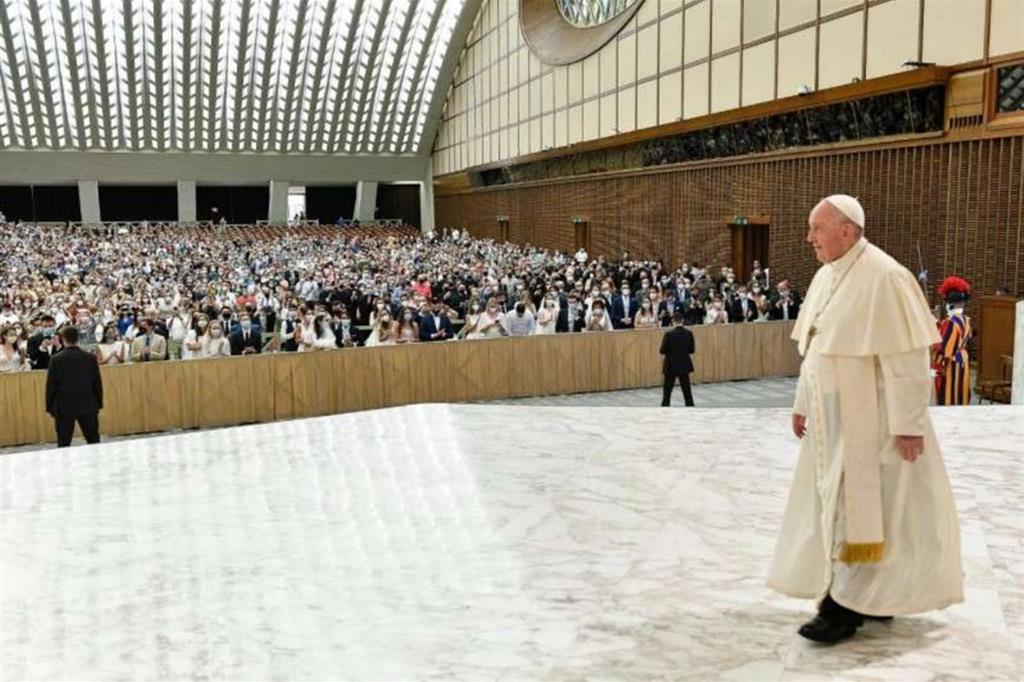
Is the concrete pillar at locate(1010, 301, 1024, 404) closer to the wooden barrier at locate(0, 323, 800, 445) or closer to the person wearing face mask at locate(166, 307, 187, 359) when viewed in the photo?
the wooden barrier at locate(0, 323, 800, 445)

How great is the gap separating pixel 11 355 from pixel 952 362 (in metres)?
9.90

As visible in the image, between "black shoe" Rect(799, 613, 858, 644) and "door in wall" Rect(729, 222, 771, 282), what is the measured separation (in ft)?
57.4

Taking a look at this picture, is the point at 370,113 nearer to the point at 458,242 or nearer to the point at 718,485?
the point at 458,242

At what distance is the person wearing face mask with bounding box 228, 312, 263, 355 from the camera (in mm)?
12039

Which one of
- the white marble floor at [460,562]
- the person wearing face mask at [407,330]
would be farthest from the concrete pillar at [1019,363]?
the person wearing face mask at [407,330]

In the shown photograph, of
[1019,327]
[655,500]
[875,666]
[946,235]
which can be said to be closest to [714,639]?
[875,666]

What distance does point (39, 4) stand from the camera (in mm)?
36031

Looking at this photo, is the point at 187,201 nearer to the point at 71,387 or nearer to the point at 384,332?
the point at 384,332

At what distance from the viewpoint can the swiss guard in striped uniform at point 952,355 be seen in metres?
8.05

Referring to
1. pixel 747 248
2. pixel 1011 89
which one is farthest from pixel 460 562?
pixel 747 248

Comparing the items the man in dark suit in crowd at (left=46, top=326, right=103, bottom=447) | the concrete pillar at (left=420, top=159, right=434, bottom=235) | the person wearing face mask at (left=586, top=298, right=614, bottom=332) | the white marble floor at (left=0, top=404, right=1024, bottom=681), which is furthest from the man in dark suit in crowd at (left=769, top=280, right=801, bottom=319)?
the concrete pillar at (left=420, top=159, right=434, bottom=235)

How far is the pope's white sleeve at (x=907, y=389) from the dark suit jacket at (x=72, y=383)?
295 inches

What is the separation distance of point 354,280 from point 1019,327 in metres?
15.3

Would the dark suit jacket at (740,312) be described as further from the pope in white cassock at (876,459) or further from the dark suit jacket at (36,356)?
the pope in white cassock at (876,459)
